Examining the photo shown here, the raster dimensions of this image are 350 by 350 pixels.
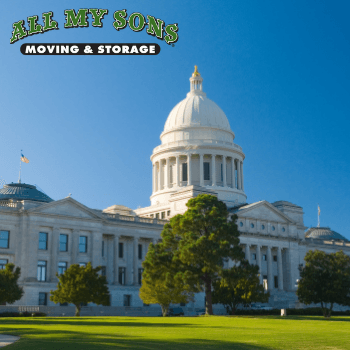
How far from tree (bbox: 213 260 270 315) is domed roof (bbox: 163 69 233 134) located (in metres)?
50.9

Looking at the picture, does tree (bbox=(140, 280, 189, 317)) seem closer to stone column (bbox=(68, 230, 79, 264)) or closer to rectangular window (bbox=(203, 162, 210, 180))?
stone column (bbox=(68, 230, 79, 264))

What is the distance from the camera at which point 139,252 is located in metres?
86.6

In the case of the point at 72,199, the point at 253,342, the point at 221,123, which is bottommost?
the point at 253,342

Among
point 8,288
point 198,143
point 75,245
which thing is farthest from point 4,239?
point 198,143

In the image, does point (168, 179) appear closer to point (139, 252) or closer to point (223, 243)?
point (139, 252)

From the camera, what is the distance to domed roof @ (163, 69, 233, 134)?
10862cm

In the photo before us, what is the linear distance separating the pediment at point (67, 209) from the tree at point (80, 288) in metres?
18.8

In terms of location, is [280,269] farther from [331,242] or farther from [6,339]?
[6,339]

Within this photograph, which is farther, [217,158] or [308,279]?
[217,158]

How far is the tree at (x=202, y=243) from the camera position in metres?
54.8

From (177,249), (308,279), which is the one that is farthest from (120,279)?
(308,279)

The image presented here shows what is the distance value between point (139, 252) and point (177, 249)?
2894 cm

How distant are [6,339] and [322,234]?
109 meters

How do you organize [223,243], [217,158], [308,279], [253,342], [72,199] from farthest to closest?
[217,158]
[72,199]
[308,279]
[223,243]
[253,342]
